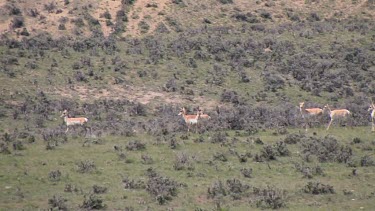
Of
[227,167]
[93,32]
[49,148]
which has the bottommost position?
[93,32]

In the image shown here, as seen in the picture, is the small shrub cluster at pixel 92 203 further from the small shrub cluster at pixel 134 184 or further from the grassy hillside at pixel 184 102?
the small shrub cluster at pixel 134 184

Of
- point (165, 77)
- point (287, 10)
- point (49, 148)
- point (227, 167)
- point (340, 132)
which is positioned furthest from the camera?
point (287, 10)

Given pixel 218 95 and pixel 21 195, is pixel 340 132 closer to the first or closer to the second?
pixel 218 95

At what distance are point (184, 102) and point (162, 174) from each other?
2124 cm

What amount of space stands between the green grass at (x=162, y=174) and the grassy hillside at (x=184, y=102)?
0.09 meters

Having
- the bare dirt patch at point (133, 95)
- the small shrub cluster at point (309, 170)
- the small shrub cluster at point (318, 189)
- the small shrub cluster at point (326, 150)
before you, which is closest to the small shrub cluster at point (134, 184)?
the small shrub cluster at point (318, 189)

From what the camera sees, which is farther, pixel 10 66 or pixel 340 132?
pixel 10 66

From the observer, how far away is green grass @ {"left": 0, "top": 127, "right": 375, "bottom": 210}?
23.3 meters

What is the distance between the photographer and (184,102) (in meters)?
47.7

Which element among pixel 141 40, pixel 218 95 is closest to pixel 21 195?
pixel 218 95

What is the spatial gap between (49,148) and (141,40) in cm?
3194

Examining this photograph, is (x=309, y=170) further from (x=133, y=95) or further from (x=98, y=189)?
(x=133, y=95)

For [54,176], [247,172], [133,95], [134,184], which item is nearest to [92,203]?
[134,184]

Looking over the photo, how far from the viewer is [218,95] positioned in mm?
49625
